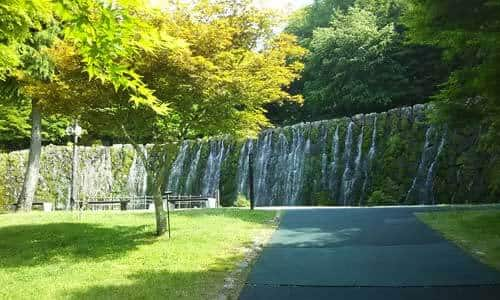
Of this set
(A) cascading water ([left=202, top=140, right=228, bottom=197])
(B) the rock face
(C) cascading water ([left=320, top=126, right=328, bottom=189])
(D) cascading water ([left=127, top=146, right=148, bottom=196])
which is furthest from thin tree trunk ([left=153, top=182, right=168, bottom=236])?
(D) cascading water ([left=127, top=146, right=148, bottom=196])

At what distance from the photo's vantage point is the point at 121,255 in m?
8.38

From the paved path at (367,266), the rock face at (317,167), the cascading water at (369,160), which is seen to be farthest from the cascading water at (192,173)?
the paved path at (367,266)

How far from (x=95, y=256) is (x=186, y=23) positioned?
4.43m

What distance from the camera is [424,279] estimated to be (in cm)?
617

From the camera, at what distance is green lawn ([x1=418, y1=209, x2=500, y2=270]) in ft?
25.0

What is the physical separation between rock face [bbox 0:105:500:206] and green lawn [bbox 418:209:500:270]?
623 cm

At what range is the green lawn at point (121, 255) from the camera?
6141 mm

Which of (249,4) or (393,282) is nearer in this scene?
(393,282)

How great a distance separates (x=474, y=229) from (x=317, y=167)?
12532mm

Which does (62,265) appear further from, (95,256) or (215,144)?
(215,144)

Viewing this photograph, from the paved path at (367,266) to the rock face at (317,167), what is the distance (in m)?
8.16

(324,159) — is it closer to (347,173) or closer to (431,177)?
(347,173)

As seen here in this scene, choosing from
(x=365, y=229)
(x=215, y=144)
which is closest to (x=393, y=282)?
(x=365, y=229)

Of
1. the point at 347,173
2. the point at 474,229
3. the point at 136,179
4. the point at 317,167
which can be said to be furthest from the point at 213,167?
the point at 474,229
